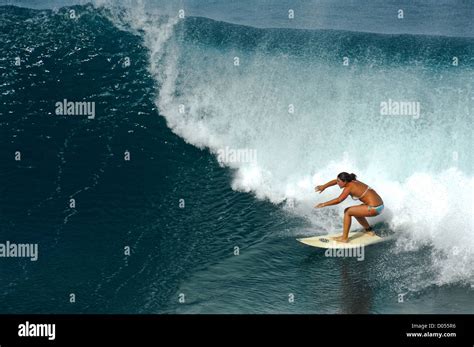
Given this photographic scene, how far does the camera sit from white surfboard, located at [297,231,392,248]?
17.4 metres

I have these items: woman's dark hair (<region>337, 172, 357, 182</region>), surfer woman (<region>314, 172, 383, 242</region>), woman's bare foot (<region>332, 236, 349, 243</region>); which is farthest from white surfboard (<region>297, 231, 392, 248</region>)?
woman's dark hair (<region>337, 172, 357, 182</region>)

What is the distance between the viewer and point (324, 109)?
75.8 ft

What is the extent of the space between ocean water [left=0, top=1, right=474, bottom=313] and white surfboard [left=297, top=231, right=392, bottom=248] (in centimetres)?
32

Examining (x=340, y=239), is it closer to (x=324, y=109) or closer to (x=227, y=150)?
(x=227, y=150)

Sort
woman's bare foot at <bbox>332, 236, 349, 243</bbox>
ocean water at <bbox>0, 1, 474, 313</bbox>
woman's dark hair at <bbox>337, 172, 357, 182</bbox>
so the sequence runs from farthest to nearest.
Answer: woman's bare foot at <bbox>332, 236, 349, 243</bbox>
woman's dark hair at <bbox>337, 172, 357, 182</bbox>
ocean water at <bbox>0, 1, 474, 313</bbox>

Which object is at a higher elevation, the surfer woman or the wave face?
the wave face

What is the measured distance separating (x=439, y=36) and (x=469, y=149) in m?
6.00

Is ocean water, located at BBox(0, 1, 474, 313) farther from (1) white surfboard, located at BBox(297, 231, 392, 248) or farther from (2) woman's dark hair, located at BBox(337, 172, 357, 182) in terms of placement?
(2) woman's dark hair, located at BBox(337, 172, 357, 182)

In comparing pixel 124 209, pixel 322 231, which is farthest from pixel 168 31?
pixel 322 231

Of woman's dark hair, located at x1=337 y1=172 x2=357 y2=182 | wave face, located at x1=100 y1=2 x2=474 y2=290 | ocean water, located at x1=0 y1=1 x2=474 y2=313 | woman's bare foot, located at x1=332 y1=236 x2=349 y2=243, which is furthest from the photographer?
wave face, located at x1=100 y1=2 x2=474 y2=290

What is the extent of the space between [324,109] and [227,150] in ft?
11.4

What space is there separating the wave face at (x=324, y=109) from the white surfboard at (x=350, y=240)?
0.69 m

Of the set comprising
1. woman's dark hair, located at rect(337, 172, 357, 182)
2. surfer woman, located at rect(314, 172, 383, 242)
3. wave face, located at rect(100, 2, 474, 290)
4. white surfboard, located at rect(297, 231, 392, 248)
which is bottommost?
white surfboard, located at rect(297, 231, 392, 248)

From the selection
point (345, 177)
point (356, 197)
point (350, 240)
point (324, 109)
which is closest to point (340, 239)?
point (350, 240)
